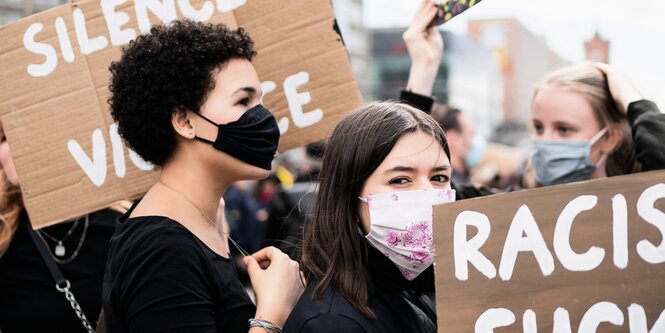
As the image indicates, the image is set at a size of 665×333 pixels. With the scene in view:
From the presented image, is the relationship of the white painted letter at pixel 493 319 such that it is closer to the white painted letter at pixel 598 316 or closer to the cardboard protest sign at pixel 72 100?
the white painted letter at pixel 598 316

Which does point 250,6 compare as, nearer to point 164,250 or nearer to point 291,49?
point 291,49

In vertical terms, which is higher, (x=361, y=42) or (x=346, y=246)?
(x=361, y=42)

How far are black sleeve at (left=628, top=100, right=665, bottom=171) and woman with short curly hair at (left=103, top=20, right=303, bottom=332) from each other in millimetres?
1479

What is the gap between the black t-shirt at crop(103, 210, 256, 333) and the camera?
6.96ft

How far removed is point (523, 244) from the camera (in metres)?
1.99

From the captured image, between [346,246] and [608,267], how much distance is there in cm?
70

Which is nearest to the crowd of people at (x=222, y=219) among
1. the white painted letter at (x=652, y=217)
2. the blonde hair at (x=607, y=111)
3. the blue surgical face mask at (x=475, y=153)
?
the blonde hair at (x=607, y=111)

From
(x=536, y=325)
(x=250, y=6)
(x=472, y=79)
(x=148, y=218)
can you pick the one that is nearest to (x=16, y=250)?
(x=148, y=218)

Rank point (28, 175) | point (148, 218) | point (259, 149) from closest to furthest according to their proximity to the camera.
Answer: point (148, 218) < point (259, 149) < point (28, 175)

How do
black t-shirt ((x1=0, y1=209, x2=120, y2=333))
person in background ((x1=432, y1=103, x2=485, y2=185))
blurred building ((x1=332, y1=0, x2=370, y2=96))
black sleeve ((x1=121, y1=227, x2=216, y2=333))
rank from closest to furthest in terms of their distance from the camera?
black sleeve ((x1=121, y1=227, x2=216, y2=333)) → black t-shirt ((x1=0, y1=209, x2=120, y2=333)) → person in background ((x1=432, y1=103, x2=485, y2=185)) → blurred building ((x1=332, y1=0, x2=370, y2=96))

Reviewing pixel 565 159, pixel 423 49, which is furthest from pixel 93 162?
pixel 565 159

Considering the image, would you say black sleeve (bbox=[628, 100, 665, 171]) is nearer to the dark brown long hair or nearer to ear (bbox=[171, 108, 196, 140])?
the dark brown long hair

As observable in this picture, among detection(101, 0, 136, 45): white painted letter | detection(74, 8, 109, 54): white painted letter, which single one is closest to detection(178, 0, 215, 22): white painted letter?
detection(101, 0, 136, 45): white painted letter

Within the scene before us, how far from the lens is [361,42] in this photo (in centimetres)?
11038
